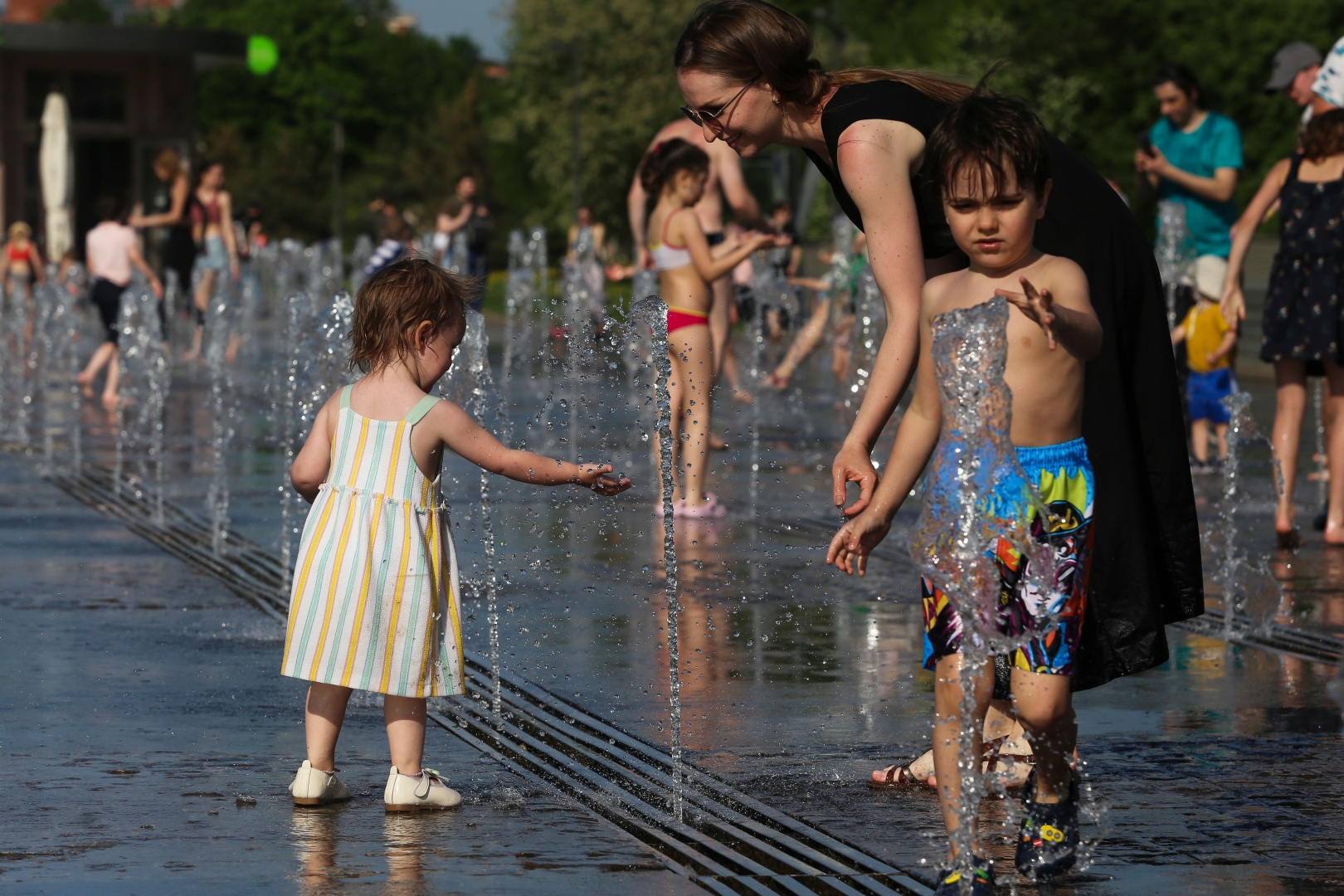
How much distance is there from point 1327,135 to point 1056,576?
560 centimetres

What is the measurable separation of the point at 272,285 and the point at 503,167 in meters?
50.7

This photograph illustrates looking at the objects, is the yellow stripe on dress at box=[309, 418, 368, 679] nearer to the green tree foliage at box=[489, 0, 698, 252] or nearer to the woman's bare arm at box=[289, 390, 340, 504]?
the woman's bare arm at box=[289, 390, 340, 504]

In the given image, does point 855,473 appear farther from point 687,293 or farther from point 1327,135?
point 687,293

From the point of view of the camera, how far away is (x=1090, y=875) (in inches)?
160

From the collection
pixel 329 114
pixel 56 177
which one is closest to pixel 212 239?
pixel 56 177

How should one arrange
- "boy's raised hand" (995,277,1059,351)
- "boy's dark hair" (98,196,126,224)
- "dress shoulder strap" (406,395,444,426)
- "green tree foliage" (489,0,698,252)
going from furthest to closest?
"green tree foliage" (489,0,698,252) → "boy's dark hair" (98,196,126,224) → "dress shoulder strap" (406,395,444,426) → "boy's raised hand" (995,277,1059,351)

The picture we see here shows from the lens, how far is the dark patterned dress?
885 cm

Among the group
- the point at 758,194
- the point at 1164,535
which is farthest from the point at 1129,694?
the point at 758,194

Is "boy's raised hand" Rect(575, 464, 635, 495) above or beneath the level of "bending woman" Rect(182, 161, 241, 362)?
beneath

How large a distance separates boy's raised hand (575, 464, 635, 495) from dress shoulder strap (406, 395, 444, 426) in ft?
1.30

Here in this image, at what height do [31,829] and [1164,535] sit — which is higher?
[1164,535]

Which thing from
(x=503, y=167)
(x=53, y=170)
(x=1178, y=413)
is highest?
(x=503, y=167)

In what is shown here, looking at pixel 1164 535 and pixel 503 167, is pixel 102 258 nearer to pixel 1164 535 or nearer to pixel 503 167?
pixel 1164 535

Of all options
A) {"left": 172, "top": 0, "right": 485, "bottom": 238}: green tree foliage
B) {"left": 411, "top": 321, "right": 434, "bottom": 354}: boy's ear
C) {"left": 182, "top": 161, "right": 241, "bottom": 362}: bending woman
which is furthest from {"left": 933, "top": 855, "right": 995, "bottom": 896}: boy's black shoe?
{"left": 172, "top": 0, "right": 485, "bottom": 238}: green tree foliage
